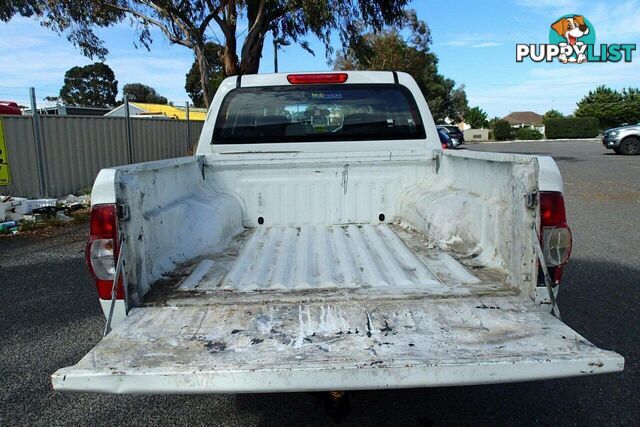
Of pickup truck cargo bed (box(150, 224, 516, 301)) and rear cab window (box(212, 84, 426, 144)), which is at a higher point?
rear cab window (box(212, 84, 426, 144))

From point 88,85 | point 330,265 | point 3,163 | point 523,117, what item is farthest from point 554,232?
point 523,117

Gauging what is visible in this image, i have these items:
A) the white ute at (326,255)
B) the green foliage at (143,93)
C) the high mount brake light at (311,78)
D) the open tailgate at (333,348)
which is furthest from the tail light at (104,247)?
the green foliage at (143,93)

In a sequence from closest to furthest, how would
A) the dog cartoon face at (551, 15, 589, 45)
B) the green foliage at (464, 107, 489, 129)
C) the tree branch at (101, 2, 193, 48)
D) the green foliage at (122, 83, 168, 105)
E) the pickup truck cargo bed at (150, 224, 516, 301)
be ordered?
the pickup truck cargo bed at (150, 224, 516, 301) → the tree branch at (101, 2, 193, 48) → the dog cartoon face at (551, 15, 589, 45) → the green foliage at (464, 107, 489, 129) → the green foliage at (122, 83, 168, 105)

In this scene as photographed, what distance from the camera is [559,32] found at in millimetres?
27609

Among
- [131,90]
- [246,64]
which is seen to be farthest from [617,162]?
[131,90]

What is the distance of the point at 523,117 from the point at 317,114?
123 meters

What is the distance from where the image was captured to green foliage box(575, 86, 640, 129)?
6034 cm

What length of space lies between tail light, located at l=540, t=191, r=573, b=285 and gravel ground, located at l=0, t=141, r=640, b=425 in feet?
3.47

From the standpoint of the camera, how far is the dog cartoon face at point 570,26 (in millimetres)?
27500

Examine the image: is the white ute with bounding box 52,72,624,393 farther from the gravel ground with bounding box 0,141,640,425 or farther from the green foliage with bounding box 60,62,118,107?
the green foliage with bounding box 60,62,118,107

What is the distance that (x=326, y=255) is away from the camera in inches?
125

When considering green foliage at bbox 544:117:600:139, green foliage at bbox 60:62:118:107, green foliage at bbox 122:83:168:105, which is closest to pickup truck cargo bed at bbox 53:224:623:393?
green foliage at bbox 544:117:600:139

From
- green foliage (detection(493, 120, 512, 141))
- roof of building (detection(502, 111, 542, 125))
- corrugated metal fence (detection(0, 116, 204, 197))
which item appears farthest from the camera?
roof of building (detection(502, 111, 542, 125))

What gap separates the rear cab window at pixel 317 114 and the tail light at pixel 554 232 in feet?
6.79
